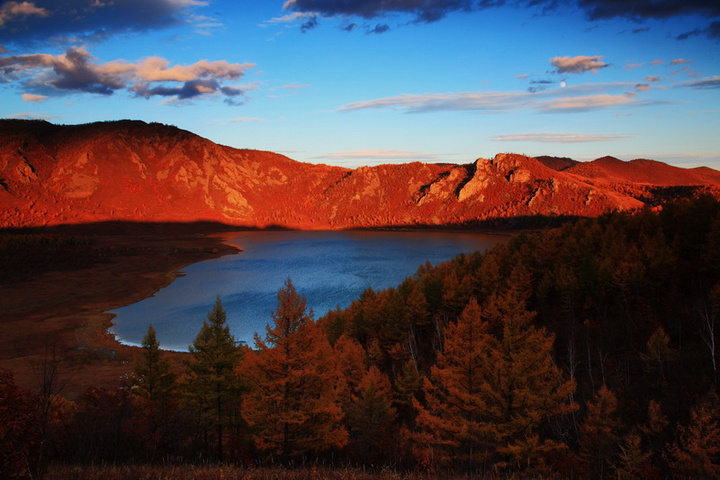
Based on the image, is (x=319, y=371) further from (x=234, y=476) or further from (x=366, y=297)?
(x=366, y=297)

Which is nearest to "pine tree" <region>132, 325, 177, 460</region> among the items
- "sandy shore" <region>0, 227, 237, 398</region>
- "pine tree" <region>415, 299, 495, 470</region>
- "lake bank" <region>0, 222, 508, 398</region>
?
"sandy shore" <region>0, 227, 237, 398</region>

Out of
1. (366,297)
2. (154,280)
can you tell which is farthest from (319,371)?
(154,280)

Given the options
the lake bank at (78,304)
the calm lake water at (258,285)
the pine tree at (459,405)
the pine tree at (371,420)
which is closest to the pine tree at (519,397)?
the pine tree at (459,405)

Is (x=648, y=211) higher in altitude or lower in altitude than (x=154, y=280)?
higher

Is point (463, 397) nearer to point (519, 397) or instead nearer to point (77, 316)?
point (519, 397)

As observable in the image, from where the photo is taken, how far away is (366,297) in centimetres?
3981

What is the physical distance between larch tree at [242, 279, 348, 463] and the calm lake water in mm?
29385

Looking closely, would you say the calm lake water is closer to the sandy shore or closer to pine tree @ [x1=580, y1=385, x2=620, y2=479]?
the sandy shore

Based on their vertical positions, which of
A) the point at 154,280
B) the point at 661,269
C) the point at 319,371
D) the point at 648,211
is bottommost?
the point at 154,280

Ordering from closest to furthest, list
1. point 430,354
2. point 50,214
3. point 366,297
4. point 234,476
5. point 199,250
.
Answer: point 234,476 < point 430,354 < point 366,297 < point 199,250 < point 50,214

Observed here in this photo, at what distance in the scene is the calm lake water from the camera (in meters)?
50.9

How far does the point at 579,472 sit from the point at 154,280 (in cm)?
8005

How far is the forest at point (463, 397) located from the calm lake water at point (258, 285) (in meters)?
19.0

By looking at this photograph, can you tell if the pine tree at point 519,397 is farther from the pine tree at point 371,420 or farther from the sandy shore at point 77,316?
the sandy shore at point 77,316
